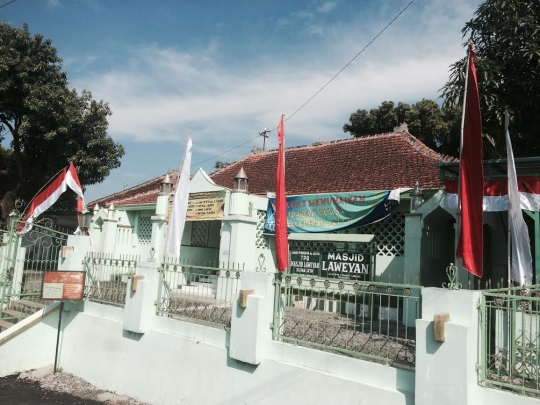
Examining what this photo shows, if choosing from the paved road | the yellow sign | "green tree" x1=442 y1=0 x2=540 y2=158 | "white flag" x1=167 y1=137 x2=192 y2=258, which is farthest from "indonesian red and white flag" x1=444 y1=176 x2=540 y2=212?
the paved road

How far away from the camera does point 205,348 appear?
243 inches

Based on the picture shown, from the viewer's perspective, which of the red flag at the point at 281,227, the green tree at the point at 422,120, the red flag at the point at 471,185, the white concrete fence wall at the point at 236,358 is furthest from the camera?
the green tree at the point at 422,120

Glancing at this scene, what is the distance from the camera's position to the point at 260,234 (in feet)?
37.0

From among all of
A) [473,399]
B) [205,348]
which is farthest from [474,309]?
[205,348]

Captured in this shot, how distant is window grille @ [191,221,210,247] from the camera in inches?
527

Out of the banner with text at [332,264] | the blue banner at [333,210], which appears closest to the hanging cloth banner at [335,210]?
the blue banner at [333,210]

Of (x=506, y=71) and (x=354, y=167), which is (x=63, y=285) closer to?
(x=354, y=167)

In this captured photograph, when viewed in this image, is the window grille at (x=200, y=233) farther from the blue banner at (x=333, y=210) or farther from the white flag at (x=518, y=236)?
the white flag at (x=518, y=236)

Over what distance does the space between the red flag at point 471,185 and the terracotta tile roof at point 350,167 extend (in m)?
4.57

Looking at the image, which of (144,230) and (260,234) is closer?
(260,234)

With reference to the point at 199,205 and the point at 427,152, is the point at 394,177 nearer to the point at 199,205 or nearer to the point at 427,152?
the point at 427,152

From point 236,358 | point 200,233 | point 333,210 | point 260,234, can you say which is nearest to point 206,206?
point 260,234

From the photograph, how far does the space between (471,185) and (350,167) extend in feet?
25.8

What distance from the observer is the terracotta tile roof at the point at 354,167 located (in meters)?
10.6
